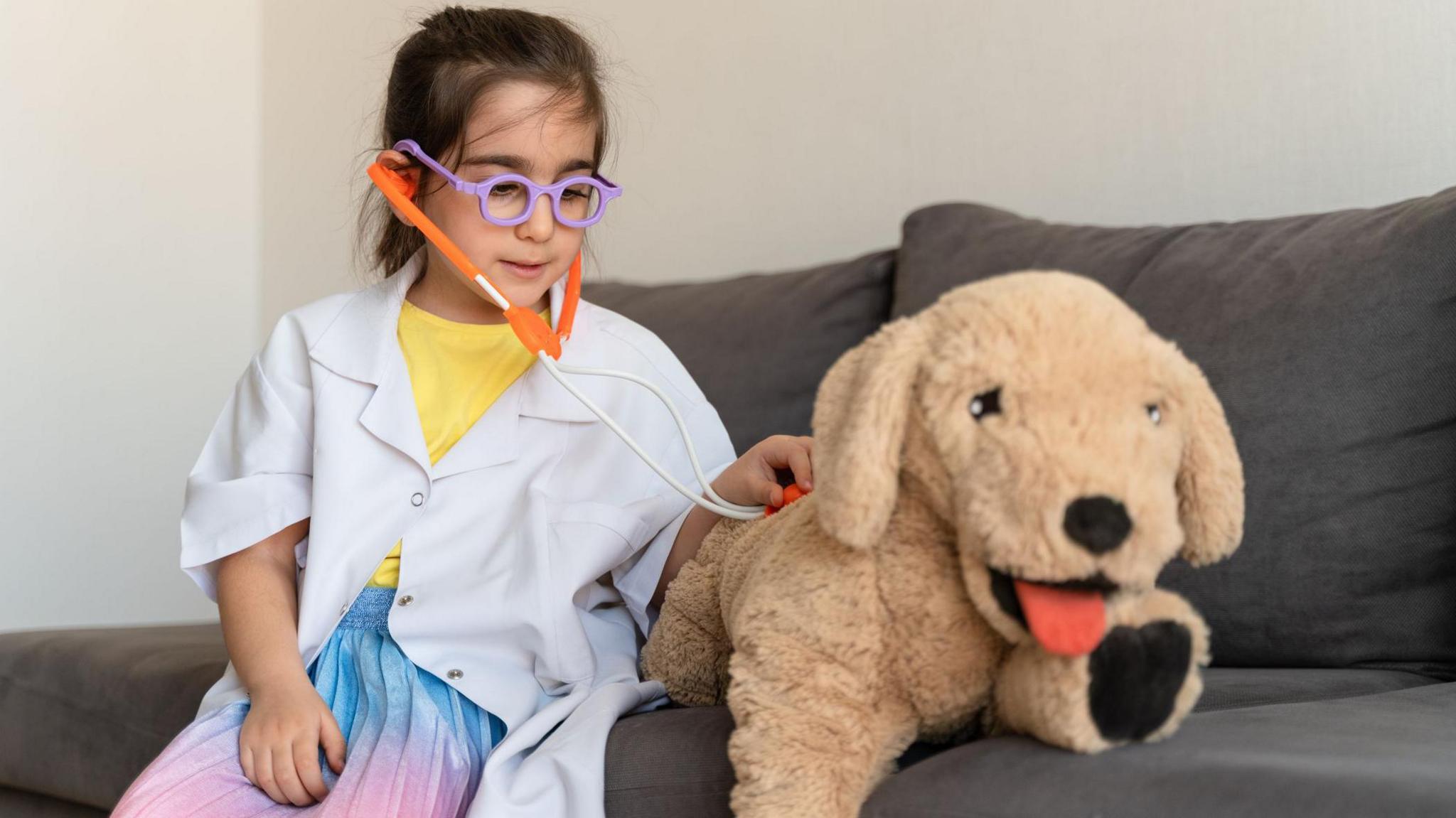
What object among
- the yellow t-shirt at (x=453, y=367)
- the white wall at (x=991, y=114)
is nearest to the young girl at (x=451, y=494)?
the yellow t-shirt at (x=453, y=367)

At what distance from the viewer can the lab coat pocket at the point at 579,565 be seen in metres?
1.22

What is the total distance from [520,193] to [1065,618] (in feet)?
2.49

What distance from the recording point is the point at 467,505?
1.28 m

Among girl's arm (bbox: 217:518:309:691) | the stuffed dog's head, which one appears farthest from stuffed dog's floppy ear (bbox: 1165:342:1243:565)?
girl's arm (bbox: 217:518:309:691)

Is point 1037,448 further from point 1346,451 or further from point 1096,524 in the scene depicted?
point 1346,451

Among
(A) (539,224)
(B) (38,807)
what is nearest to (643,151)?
(A) (539,224)

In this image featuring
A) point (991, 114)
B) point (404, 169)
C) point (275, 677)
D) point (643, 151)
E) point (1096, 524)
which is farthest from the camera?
point (643, 151)

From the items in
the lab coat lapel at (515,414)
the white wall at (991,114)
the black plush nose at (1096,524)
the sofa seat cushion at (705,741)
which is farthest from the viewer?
the white wall at (991,114)

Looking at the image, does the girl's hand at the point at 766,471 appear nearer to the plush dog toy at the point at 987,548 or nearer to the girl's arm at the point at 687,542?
the girl's arm at the point at 687,542

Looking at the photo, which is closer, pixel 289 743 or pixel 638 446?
pixel 289 743

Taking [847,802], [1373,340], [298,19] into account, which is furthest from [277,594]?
[298,19]

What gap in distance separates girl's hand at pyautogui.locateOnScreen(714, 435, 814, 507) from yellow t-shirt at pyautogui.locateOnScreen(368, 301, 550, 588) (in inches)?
10.6

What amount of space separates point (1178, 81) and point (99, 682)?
1587 mm

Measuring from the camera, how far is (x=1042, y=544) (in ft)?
2.28
